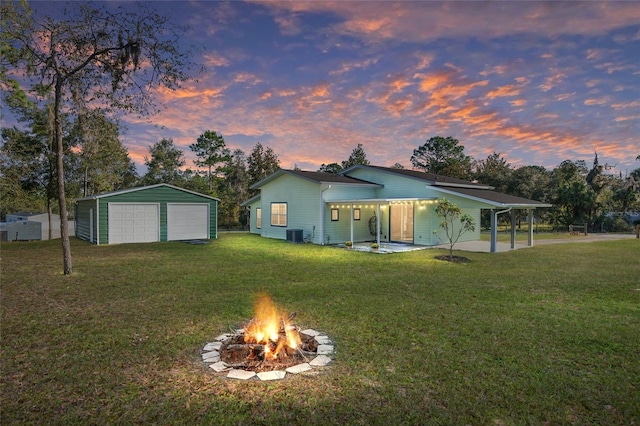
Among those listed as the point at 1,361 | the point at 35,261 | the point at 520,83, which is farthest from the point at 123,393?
the point at 520,83

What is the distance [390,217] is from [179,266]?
11.6m

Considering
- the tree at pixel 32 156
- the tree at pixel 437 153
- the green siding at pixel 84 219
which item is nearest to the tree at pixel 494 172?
the tree at pixel 437 153

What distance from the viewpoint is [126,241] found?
1767 cm

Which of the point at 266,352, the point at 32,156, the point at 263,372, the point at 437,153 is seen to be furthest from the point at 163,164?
the point at 263,372

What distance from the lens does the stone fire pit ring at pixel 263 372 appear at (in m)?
3.61

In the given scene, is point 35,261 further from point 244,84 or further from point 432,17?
point 432,17

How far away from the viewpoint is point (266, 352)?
394 cm

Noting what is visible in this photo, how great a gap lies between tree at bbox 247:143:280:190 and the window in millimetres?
14879

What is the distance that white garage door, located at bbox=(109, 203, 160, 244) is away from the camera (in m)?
17.4

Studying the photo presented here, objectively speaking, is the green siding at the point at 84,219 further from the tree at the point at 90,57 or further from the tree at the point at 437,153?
the tree at the point at 437,153

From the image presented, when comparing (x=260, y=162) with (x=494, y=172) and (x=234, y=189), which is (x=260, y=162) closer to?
(x=234, y=189)

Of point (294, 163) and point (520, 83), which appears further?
point (294, 163)

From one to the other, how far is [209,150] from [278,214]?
813 inches

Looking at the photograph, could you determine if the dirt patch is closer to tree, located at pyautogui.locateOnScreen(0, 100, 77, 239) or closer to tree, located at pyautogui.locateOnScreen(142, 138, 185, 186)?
tree, located at pyautogui.locateOnScreen(0, 100, 77, 239)
